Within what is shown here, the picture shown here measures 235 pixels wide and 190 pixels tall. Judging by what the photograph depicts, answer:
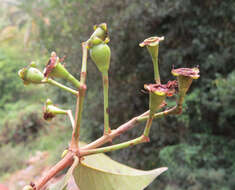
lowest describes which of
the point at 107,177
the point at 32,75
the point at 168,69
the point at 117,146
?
the point at 168,69

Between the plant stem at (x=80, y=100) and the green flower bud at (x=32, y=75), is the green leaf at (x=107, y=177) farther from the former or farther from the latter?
the green flower bud at (x=32, y=75)

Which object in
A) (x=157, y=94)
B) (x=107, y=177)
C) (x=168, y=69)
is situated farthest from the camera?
(x=168, y=69)

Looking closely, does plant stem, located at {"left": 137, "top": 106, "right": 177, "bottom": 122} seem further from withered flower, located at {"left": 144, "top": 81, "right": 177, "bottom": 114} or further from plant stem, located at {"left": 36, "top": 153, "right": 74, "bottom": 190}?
plant stem, located at {"left": 36, "top": 153, "right": 74, "bottom": 190}

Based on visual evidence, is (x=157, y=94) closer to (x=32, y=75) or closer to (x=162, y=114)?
(x=162, y=114)

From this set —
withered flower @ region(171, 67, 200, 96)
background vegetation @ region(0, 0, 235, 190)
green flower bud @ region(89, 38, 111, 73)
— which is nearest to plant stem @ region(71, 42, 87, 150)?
green flower bud @ region(89, 38, 111, 73)

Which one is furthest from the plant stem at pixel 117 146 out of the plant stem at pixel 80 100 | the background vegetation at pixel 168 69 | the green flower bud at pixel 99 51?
the background vegetation at pixel 168 69

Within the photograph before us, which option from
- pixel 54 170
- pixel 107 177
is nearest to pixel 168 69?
pixel 107 177
